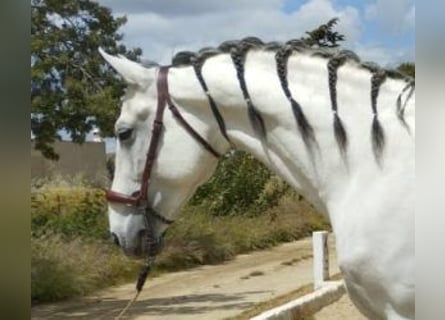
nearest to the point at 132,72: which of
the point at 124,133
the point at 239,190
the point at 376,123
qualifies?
the point at 124,133

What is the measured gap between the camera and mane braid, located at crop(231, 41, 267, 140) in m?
2.32

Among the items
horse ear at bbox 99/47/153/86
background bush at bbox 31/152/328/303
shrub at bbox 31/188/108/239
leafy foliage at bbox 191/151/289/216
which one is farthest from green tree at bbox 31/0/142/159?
leafy foliage at bbox 191/151/289/216

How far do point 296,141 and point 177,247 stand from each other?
702 cm

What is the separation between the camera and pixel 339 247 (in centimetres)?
214

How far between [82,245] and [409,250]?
6.38m

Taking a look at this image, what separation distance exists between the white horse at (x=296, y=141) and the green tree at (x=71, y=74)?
10.4ft

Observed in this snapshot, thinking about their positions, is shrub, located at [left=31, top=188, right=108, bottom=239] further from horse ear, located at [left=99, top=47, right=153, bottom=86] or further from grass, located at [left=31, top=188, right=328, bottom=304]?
horse ear, located at [left=99, top=47, right=153, bottom=86]

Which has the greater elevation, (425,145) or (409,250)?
(425,145)

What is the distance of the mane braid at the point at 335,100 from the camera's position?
2178mm

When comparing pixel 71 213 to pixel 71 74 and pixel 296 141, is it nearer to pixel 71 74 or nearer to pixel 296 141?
pixel 71 74

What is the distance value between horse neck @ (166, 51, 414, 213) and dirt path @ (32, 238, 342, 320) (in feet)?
12.8

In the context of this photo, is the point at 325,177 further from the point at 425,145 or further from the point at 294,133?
the point at 425,145

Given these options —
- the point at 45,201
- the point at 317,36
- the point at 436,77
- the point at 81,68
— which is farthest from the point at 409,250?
the point at 317,36

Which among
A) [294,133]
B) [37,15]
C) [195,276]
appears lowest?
[195,276]
